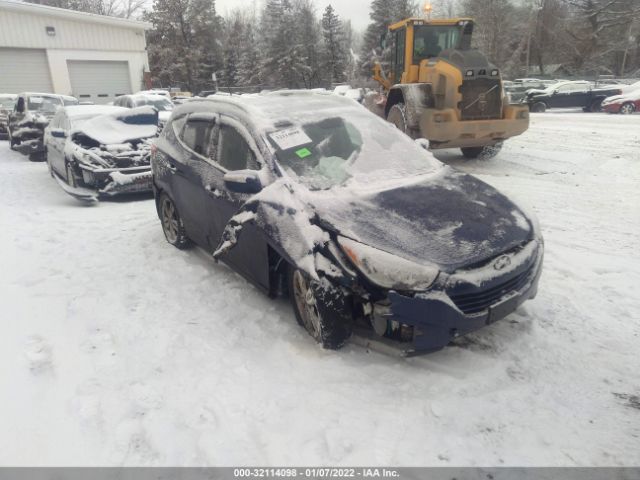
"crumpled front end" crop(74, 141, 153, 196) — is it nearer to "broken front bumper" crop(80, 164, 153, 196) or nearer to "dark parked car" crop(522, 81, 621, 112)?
"broken front bumper" crop(80, 164, 153, 196)

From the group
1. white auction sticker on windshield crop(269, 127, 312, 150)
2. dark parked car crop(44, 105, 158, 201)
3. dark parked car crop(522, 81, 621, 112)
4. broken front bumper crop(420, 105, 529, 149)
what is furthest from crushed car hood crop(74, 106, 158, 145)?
dark parked car crop(522, 81, 621, 112)

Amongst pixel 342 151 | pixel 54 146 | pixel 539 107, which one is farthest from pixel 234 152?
pixel 539 107

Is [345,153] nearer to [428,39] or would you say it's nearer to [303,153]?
[303,153]

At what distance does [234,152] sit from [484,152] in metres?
Answer: 7.27

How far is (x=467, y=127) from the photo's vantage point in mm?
8281

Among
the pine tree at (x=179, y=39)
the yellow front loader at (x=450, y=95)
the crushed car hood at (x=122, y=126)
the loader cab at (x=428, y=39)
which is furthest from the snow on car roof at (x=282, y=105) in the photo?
the pine tree at (x=179, y=39)

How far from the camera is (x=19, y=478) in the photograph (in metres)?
2.32

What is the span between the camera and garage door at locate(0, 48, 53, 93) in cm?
2175

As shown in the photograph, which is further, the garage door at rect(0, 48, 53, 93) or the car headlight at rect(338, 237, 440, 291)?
the garage door at rect(0, 48, 53, 93)

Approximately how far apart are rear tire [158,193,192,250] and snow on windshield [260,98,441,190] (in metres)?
1.95

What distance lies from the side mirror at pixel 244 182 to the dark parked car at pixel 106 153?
4.88 meters

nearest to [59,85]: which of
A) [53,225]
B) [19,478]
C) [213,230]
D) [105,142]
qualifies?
[105,142]

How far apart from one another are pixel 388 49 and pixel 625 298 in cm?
869

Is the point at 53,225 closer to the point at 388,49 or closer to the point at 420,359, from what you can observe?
Answer: the point at 420,359
